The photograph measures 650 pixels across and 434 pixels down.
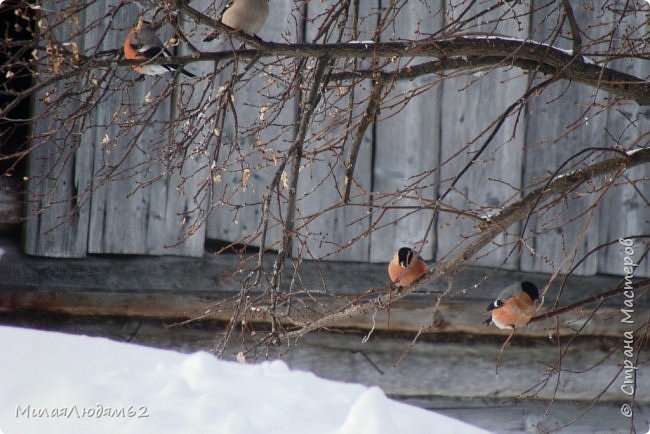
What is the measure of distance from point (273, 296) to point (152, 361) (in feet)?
4.18

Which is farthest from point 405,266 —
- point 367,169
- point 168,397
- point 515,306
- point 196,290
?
point 168,397

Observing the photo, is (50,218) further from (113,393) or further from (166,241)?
(113,393)

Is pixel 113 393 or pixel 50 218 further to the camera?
pixel 50 218

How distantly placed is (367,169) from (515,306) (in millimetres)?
1237

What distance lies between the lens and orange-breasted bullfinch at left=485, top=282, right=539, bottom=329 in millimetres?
4555

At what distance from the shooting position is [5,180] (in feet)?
16.7

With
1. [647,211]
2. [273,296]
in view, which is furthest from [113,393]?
[647,211]

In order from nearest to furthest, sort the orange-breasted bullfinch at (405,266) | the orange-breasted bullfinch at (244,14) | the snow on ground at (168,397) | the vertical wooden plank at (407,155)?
1. the snow on ground at (168,397)
2. the orange-breasted bullfinch at (244,14)
3. the orange-breasted bullfinch at (405,266)
4. the vertical wooden plank at (407,155)

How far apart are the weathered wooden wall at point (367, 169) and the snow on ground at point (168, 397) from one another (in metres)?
0.78

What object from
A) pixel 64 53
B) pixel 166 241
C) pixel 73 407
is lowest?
pixel 73 407

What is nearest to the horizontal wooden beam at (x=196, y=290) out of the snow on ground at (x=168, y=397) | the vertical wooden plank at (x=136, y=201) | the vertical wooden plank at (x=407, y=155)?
the vertical wooden plank at (x=136, y=201)

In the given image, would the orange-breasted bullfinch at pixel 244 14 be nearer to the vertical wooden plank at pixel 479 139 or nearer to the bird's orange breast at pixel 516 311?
the vertical wooden plank at pixel 479 139

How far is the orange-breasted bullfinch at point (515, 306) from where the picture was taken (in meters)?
4.55

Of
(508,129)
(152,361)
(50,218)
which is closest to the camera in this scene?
(152,361)
